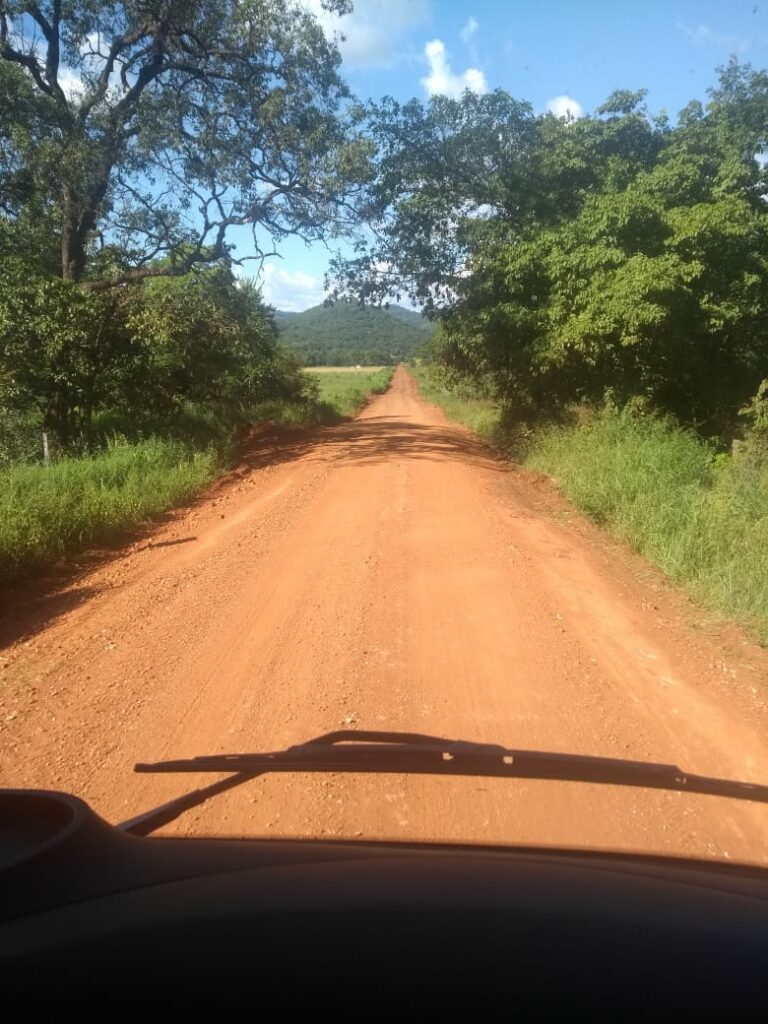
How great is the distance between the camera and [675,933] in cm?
179

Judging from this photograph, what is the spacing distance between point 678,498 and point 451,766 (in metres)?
6.18

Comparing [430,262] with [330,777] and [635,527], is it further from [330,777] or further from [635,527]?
[330,777]

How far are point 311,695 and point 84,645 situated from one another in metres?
1.97

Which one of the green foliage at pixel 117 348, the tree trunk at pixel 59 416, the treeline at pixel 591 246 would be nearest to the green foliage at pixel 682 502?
the treeline at pixel 591 246

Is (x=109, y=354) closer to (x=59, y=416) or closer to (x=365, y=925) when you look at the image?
(x=59, y=416)

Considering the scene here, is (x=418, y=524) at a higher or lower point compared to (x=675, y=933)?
lower

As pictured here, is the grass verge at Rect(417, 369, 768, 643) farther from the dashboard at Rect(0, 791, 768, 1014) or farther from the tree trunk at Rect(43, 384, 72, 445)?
the tree trunk at Rect(43, 384, 72, 445)

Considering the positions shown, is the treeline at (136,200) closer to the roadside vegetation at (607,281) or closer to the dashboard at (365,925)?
the roadside vegetation at (607,281)

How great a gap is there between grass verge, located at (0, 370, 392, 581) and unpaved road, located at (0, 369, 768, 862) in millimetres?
641

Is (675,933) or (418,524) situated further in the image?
(418,524)

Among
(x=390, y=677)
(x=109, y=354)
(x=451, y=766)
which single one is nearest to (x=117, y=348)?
(x=109, y=354)

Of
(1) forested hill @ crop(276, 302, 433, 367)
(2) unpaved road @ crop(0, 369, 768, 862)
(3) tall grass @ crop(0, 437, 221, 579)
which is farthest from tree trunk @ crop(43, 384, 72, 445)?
(1) forested hill @ crop(276, 302, 433, 367)

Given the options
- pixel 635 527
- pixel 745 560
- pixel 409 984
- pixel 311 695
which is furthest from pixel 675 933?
pixel 635 527

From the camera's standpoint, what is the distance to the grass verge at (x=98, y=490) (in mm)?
7535
